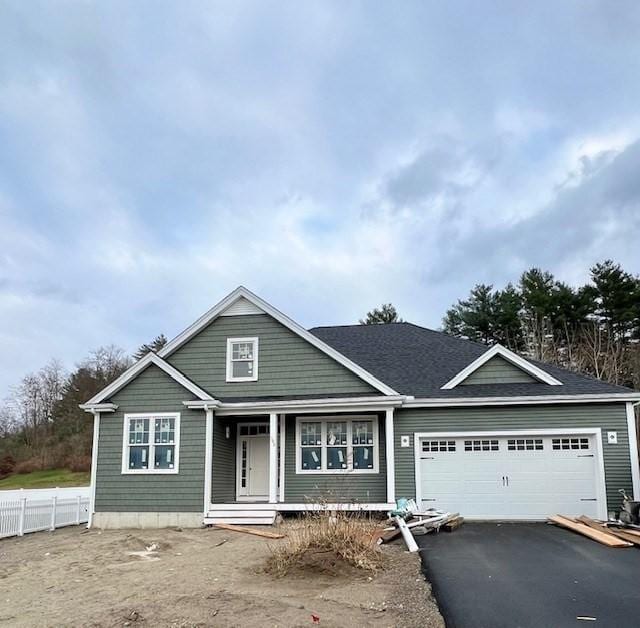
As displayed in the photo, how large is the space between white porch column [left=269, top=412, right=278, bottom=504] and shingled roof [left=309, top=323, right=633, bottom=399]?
323cm

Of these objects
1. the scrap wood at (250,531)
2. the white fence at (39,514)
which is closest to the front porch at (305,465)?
the scrap wood at (250,531)

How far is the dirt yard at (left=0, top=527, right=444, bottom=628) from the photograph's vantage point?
6.63 metres

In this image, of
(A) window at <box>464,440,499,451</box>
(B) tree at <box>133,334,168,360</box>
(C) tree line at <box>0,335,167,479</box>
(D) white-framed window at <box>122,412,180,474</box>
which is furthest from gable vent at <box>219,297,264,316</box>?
(B) tree at <box>133,334,168,360</box>

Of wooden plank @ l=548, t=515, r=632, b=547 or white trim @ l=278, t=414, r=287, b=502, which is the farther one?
white trim @ l=278, t=414, r=287, b=502

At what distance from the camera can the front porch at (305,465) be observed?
14.9 meters

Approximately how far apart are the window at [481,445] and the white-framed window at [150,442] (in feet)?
23.4

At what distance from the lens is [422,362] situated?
18.1 metres

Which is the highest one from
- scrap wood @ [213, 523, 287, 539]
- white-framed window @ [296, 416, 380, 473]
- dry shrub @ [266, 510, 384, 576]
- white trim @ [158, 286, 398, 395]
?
white trim @ [158, 286, 398, 395]

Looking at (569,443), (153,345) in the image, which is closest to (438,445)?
(569,443)

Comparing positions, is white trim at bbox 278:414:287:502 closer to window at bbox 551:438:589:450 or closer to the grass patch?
window at bbox 551:438:589:450

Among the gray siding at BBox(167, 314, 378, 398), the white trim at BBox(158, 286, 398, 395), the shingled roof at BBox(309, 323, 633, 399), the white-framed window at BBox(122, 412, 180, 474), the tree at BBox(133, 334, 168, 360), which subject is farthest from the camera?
the tree at BBox(133, 334, 168, 360)

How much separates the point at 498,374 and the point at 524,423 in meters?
1.53

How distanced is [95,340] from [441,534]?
4345 cm

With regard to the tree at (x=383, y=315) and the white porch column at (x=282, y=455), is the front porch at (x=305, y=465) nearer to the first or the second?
the white porch column at (x=282, y=455)
